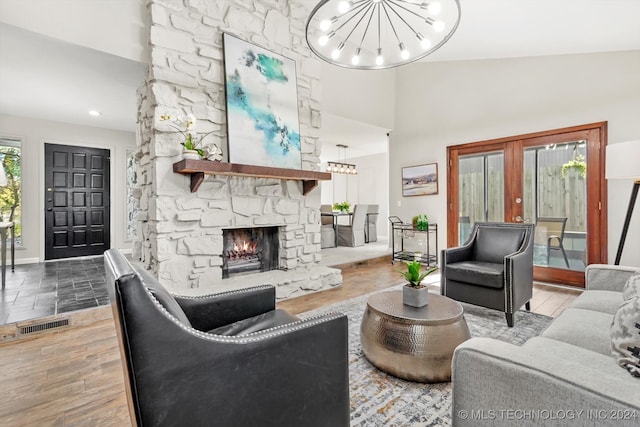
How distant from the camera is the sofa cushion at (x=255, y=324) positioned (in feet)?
5.16

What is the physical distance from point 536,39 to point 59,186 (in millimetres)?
7491

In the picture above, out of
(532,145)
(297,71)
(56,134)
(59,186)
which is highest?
(297,71)

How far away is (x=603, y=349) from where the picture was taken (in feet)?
4.33

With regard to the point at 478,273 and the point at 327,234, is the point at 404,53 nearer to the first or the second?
the point at 478,273

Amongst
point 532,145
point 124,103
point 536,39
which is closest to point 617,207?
point 532,145

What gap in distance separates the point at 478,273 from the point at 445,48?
11.0ft

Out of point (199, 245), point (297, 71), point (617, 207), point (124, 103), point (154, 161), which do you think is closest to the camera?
point (154, 161)

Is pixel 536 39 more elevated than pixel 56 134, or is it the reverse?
pixel 536 39

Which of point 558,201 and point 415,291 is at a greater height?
→ point 558,201

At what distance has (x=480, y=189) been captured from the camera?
486 cm

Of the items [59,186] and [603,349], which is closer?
[603,349]

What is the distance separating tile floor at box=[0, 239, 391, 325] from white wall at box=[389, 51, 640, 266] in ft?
7.13

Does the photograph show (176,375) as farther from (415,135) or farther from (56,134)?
(56,134)

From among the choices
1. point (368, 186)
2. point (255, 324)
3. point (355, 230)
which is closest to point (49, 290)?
point (255, 324)
